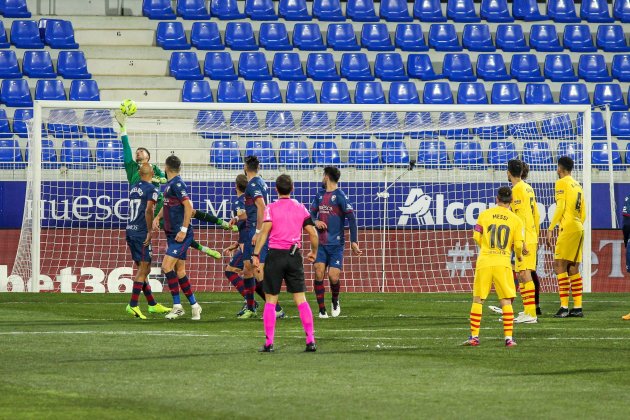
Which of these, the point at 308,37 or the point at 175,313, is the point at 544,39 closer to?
the point at 308,37

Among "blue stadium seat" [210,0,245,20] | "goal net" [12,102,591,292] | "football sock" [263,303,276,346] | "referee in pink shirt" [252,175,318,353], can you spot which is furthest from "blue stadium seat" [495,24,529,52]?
"football sock" [263,303,276,346]

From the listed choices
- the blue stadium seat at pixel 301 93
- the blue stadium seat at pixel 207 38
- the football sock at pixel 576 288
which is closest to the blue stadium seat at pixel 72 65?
the blue stadium seat at pixel 207 38

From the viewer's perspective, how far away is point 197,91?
2525 cm

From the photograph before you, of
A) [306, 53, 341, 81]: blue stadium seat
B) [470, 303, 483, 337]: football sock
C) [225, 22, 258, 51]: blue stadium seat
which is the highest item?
[225, 22, 258, 51]: blue stadium seat

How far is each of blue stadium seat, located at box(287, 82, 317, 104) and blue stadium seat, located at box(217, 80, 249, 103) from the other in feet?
3.26

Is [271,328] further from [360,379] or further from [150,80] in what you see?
[150,80]

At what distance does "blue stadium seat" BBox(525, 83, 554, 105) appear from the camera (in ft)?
87.0

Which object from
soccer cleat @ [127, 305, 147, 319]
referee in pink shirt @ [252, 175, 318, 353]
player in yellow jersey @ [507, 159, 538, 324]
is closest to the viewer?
referee in pink shirt @ [252, 175, 318, 353]

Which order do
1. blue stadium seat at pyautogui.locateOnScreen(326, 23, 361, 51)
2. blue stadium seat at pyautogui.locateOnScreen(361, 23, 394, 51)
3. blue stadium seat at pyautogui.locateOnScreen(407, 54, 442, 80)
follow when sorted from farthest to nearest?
blue stadium seat at pyautogui.locateOnScreen(361, 23, 394, 51) → blue stadium seat at pyautogui.locateOnScreen(326, 23, 361, 51) → blue stadium seat at pyautogui.locateOnScreen(407, 54, 442, 80)

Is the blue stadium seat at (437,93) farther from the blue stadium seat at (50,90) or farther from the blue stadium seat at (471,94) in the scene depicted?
the blue stadium seat at (50,90)

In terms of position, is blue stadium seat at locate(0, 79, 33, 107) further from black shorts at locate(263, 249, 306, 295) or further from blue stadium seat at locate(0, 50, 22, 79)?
black shorts at locate(263, 249, 306, 295)

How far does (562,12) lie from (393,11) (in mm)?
4442

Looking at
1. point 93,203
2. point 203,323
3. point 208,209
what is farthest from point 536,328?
point 93,203

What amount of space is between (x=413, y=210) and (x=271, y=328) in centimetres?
1071
